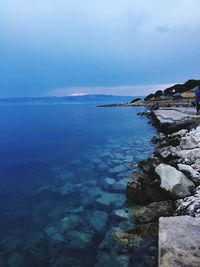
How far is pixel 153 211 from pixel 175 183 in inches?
40.7

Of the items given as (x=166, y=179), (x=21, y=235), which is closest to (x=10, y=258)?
(x=21, y=235)

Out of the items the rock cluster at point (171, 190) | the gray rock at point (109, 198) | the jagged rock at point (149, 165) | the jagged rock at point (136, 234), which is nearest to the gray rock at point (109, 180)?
the gray rock at point (109, 198)

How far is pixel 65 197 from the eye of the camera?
931 cm

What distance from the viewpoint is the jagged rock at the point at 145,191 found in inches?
311

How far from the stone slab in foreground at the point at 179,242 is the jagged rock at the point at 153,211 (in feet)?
5.78

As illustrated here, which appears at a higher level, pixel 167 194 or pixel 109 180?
pixel 167 194

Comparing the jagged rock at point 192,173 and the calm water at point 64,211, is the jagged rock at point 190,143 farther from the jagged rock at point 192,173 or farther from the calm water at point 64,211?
the jagged rock at point 192,173

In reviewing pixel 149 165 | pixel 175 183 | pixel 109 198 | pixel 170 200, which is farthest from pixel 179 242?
pixel 149 165

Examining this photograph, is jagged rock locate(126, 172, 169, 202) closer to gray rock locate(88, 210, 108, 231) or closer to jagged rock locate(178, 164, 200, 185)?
jagged rock locate(178, 164, 200, 185)

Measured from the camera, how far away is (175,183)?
24.7ft

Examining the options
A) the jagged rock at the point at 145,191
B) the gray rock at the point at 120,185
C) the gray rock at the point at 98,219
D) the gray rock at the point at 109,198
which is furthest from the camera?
the gray rock at the point at 120,185

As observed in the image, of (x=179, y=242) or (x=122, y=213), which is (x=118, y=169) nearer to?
(x=122, y=213)

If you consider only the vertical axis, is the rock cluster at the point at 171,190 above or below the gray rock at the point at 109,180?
above

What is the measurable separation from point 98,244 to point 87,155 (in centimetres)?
1047
